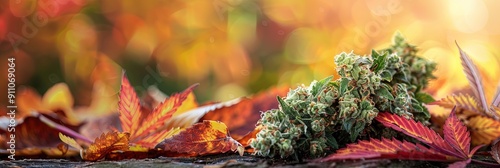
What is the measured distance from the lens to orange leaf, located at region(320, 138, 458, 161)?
0.57 m

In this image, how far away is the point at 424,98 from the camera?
2.51 ft

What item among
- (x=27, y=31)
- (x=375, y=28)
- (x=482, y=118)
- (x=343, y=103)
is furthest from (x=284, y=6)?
(x=343, y=103)

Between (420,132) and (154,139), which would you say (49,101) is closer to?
(154,139)

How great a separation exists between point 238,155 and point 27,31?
4.13 ft

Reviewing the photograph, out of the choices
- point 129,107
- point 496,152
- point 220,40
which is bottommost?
point 496,152

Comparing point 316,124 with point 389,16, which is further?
point 389,16

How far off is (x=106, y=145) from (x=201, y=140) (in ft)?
0.39

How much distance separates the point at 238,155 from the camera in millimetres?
688

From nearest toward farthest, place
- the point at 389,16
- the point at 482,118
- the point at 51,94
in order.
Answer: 1. the point at 482,118
2. the point at 51,94
3. the point at 389,16

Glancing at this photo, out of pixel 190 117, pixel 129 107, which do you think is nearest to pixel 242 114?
pixel 190 117

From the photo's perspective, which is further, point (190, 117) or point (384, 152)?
point (190, 117)

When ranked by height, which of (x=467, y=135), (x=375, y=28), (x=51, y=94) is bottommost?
(x=467, y=135)

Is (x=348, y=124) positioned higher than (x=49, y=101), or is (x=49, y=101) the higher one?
(x=49, y=101)

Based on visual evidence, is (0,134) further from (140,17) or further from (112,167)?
(140,17)
